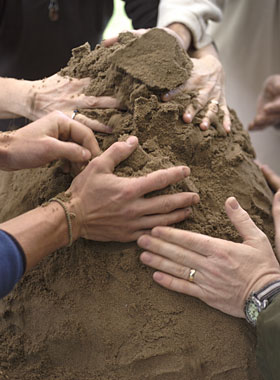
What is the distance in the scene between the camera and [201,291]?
1.26 meters

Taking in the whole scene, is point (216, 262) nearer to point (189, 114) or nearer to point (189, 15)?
point (189, 114)

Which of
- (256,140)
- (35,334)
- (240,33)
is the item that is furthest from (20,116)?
(256,140)

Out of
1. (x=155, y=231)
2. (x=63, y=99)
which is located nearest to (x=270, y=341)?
(x=155, y=231)

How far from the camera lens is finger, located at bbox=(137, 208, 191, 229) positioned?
1.30 m

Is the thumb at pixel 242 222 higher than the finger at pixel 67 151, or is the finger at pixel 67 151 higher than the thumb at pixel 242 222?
the finger at pixel 67 151

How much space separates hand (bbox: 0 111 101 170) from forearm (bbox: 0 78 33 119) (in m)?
0.27

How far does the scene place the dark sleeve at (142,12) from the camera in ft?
6.48

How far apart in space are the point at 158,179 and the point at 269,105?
1755 millimetres

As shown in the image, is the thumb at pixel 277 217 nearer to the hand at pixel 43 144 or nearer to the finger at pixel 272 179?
the finger at pixel 272 179

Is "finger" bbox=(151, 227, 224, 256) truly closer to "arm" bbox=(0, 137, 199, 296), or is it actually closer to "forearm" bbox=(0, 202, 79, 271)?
"arm" bbox=(0, 137, 199, 296)

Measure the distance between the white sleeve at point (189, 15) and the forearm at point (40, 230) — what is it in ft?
4.19

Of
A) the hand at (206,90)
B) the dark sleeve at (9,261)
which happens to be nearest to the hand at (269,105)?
the hand at (206,90)

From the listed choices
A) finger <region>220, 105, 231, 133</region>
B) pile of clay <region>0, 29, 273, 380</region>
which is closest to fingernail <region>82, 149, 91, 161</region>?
pile of clay <region>0, 29, 273, 380</region>

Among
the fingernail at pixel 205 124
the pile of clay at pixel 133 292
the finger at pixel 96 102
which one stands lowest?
the pile of clay at pixel 133 292
